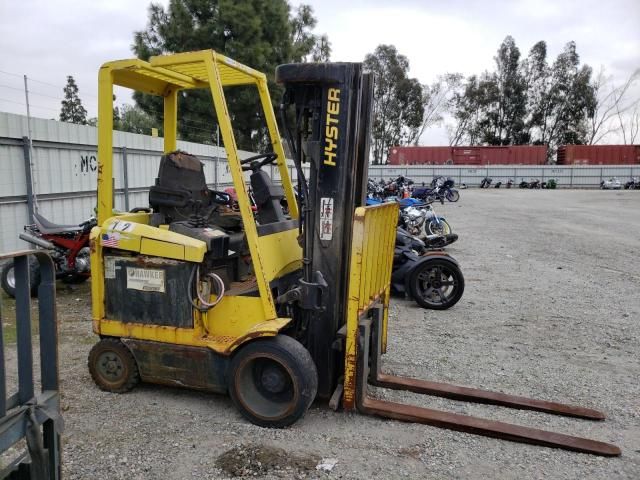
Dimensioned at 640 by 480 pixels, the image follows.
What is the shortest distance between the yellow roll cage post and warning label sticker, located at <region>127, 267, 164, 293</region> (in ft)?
0.52

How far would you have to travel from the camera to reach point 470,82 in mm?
65500

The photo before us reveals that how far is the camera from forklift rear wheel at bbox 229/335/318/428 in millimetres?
3586

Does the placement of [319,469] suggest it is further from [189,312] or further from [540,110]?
[540,110]

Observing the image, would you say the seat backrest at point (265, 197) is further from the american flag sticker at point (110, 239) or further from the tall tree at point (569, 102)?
the tall tree at point (569, 102)

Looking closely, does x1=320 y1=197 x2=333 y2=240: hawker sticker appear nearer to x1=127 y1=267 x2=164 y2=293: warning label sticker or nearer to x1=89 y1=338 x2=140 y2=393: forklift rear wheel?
x1=127 y1=267 x2=164 y2=293: warning label sticker

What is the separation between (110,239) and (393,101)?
62.4m

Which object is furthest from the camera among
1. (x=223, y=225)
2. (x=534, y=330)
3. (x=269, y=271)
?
(x=534, y=330)

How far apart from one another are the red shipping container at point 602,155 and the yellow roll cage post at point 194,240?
51.0 m

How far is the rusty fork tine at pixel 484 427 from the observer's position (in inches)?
138

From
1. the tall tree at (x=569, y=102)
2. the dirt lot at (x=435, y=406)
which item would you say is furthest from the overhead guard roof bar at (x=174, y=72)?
the tall tree at (x=569, y=102)

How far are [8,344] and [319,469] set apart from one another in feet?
12.6

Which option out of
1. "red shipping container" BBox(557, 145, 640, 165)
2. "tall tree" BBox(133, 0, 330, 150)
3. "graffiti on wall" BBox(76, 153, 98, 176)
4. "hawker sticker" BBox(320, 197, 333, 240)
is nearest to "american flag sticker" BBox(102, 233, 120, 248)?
"hawker sticker" BBox(320, 197, 333, 240)

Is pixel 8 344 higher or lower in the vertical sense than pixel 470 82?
lower

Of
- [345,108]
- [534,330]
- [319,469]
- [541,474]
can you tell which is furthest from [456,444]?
[534,330]
